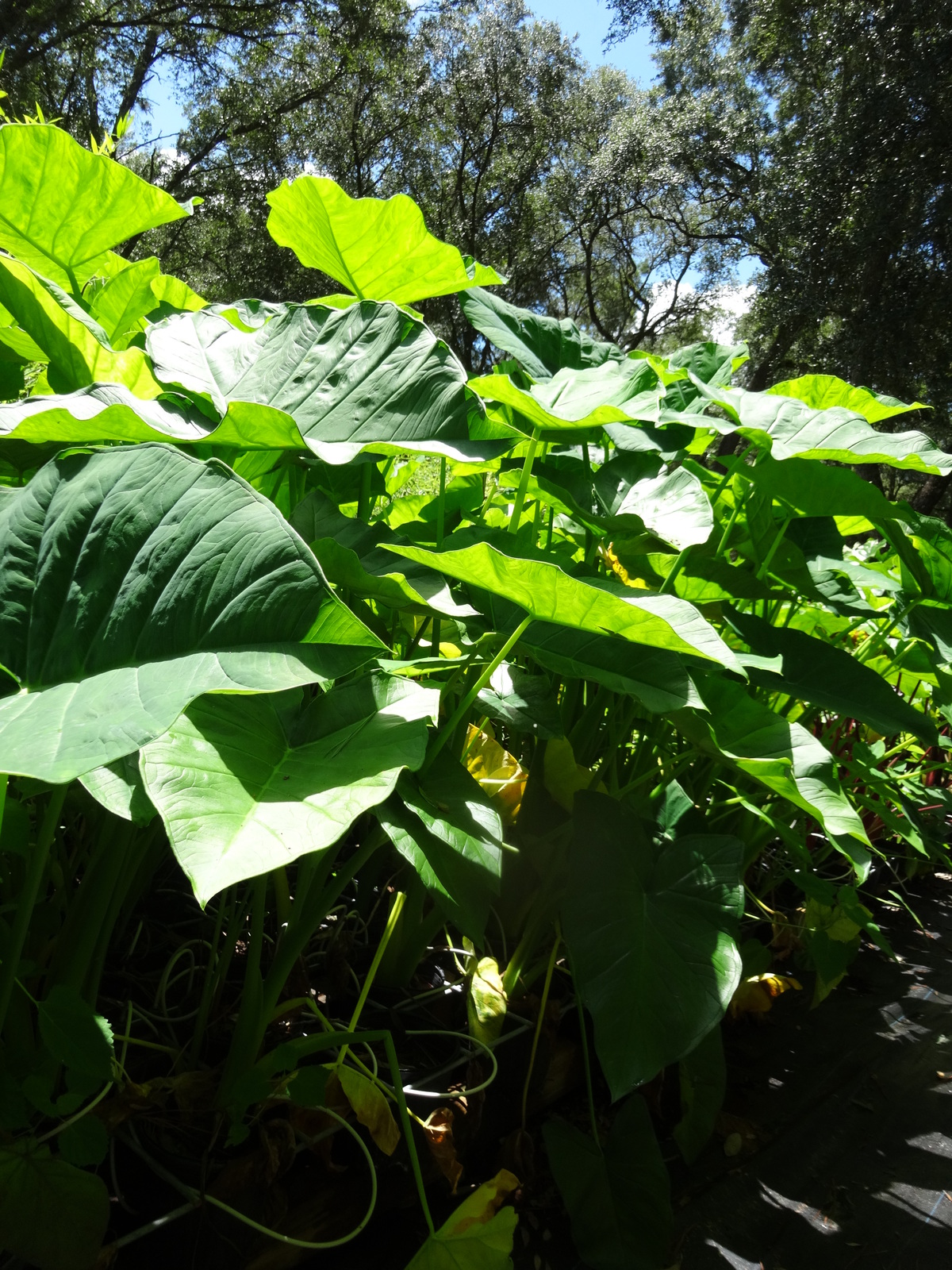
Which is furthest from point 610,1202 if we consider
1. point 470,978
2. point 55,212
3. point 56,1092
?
point 55,212

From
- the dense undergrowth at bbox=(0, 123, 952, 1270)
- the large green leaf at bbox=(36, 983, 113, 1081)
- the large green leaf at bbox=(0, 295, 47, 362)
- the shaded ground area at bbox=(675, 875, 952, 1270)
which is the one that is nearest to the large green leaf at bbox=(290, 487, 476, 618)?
the dense undergrowth at bbox=(0, 123, 952, 1270)

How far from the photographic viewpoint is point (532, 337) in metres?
1.25

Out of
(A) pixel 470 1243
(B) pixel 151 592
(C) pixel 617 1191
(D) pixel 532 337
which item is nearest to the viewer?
(B) pixel 151 592

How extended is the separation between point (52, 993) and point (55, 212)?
30.6 inches

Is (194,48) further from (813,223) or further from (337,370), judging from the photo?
(337,370)

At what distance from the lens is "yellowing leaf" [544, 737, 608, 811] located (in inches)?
39.0

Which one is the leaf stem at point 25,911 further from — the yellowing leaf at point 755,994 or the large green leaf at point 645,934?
the yellowing leaf at point 755,994

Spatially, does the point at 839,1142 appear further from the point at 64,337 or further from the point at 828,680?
the point at 64,337

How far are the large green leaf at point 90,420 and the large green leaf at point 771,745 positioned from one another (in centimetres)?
54

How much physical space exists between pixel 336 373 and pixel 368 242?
29cm

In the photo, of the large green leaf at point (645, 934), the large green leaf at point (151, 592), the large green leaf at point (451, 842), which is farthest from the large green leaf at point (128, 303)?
the large green leaf at point (645, 934)

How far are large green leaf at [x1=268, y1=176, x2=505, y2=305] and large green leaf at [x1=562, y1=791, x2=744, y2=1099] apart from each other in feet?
2.09

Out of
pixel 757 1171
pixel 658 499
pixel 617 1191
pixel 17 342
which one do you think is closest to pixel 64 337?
pixel 17 342

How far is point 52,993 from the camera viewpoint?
62 centimetres
